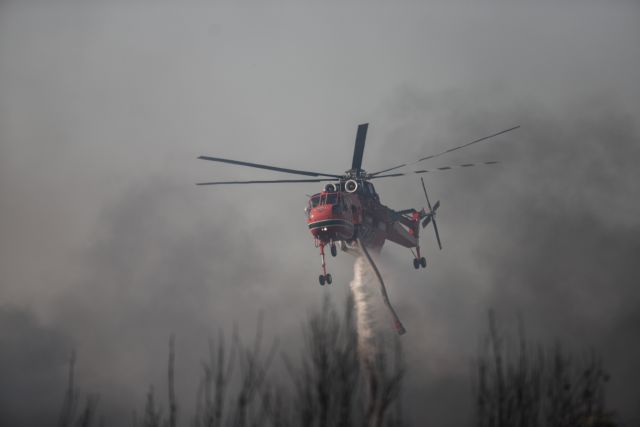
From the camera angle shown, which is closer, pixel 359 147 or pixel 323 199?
pixel 323 199

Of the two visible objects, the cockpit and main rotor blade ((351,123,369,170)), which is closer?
the cockpit

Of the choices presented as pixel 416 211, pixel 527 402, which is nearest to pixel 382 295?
pixel 416 211

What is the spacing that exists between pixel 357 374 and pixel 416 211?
1679 inches

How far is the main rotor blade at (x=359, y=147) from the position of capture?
58.3 meters

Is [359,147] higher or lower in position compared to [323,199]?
higher

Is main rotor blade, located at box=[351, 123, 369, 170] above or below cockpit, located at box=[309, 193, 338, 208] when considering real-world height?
above

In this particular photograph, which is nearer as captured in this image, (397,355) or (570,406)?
(397,355)

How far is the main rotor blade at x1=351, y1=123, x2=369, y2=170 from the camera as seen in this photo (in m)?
58.3

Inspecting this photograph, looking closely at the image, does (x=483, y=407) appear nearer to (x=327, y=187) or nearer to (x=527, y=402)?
(x=527, y=402)

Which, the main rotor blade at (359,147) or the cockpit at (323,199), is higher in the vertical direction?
the main rotor blade at (359,147)

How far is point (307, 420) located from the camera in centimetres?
2458

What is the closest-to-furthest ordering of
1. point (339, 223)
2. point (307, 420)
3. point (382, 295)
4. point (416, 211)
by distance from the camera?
point (307, 420)
point (339, 223)
point (382, 295)
point (416, 211)

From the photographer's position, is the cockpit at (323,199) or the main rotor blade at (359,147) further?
the main rotor blade at (359,147)

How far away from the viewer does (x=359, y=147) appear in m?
58.7
